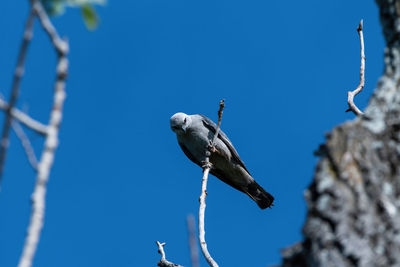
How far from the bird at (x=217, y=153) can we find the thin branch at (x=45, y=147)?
6971mm

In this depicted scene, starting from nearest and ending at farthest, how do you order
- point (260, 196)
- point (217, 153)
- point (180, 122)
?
point (217, 153)
point (180, 122)
point (260, 196)

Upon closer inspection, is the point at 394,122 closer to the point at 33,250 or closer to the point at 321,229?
the point at 321,229

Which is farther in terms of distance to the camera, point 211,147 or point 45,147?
point 211,147

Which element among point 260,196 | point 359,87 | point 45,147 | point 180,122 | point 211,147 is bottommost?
point 45,147

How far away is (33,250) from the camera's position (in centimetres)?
193

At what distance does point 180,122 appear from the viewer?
31.2 feet

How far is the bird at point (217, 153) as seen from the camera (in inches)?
368

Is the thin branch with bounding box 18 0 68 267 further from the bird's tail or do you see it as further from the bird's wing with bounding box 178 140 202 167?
the bird's tail

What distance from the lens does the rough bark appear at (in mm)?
2275

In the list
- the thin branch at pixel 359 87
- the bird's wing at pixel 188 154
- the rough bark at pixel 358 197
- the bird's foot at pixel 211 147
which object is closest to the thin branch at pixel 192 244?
the rough bark at pixel 358 197

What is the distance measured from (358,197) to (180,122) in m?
7.18

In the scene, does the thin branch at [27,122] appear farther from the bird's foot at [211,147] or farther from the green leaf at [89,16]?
the bird's foot at [211,147]

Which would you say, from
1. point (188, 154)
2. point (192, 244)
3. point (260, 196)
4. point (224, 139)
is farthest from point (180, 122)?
point (192, 244)

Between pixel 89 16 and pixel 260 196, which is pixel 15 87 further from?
pixel 260 196
